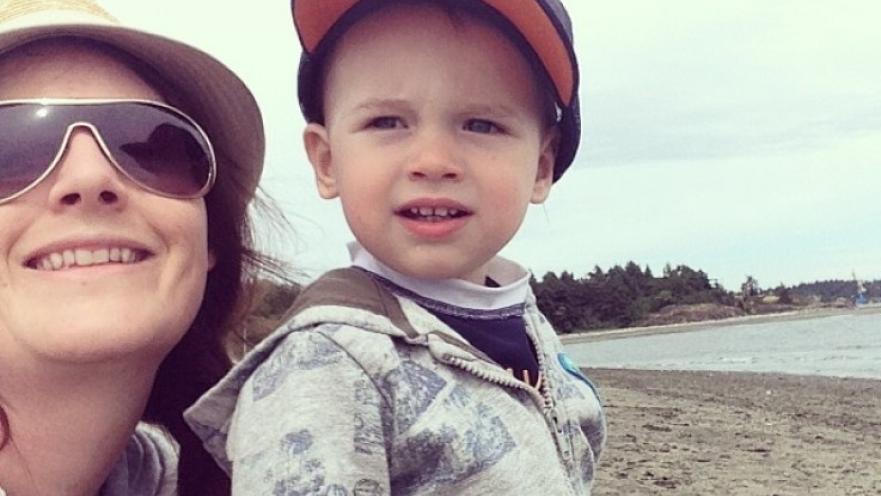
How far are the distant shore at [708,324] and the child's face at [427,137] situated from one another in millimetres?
71067

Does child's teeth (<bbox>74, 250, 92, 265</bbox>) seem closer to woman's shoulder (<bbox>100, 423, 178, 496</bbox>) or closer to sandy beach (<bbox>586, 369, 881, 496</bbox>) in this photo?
woman's shoulder (<bbox>100, 423, 178, 496</bbox>)

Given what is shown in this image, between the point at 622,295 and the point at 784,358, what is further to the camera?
the point at 622,295

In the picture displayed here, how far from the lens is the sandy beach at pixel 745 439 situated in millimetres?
11906

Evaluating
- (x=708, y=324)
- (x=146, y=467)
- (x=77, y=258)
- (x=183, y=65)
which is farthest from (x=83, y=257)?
(x=708, y=324)

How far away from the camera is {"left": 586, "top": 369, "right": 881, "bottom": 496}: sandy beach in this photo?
39.1ft

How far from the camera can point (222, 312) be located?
2.91 meters

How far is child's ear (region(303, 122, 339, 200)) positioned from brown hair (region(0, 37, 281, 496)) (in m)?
0.29

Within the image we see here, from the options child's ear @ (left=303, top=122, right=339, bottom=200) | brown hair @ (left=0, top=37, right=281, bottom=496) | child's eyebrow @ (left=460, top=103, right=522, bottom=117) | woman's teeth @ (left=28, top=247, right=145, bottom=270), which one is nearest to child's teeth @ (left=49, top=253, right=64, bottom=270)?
woman's teeth @ (left=28, top=247, right=145, bottom=270)

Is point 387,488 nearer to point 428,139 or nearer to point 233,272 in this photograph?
point 428,139

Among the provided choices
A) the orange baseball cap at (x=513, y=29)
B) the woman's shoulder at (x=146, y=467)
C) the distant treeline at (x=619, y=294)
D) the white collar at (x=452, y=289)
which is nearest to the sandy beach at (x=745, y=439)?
the woman's shoulder at (x=146, y=467)

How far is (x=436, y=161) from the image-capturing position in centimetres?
234

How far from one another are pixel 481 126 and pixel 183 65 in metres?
0.76

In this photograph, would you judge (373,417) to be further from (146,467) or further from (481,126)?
(146,467)

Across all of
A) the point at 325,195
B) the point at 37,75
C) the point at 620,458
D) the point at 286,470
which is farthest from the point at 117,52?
the point at 620,458
